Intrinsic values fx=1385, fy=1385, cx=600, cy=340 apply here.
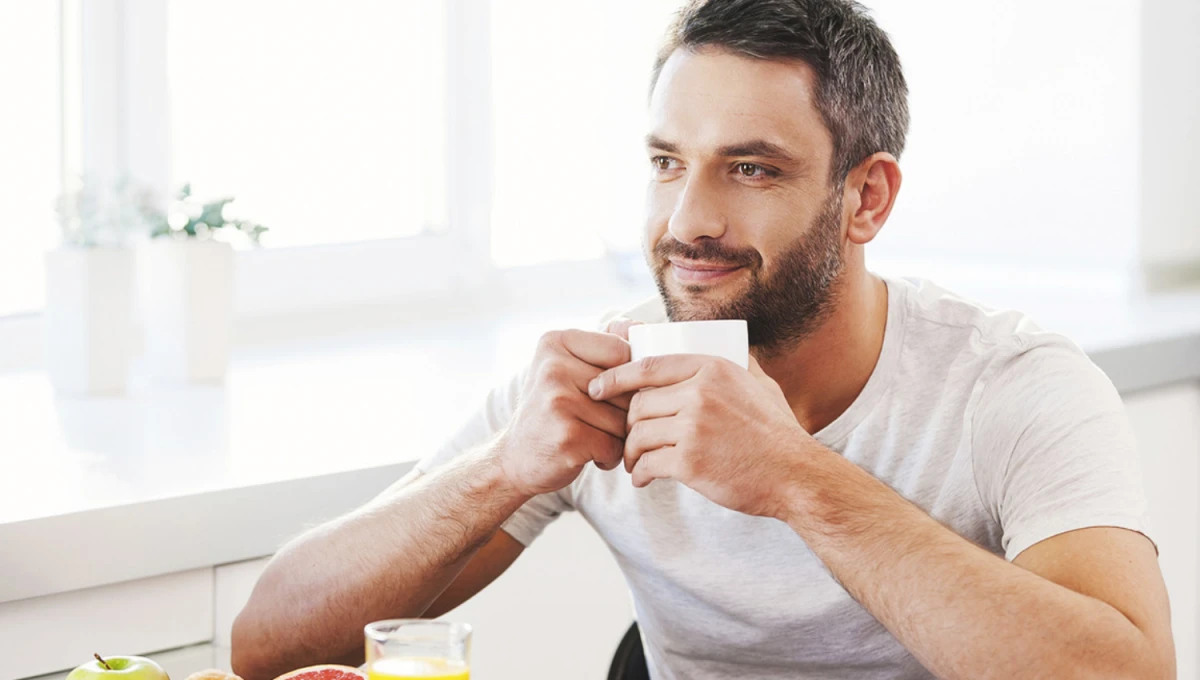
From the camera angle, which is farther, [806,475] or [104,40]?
[104,40]

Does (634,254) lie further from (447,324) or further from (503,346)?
(503,346)

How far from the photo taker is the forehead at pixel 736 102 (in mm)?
1328

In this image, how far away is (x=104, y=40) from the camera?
209cm

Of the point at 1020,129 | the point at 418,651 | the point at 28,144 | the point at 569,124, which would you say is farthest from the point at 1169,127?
the point at 418,651

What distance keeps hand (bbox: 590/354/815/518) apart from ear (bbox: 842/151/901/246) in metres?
0.35

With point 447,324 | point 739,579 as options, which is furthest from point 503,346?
point 739,579

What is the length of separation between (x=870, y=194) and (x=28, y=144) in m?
1.29

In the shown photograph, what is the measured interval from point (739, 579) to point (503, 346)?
914mm

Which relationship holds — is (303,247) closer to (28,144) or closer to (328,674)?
(28,144)

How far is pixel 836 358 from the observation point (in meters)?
1.42

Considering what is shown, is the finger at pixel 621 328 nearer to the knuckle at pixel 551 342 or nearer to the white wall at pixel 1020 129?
the knuckle at pixel 551 342

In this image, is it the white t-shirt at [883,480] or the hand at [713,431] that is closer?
the hand at [713,431]

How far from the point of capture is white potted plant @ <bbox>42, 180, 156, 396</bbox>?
5.88ft

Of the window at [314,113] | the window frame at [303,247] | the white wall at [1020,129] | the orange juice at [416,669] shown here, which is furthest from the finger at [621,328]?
the white wall at [1020,129]
